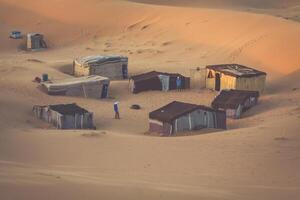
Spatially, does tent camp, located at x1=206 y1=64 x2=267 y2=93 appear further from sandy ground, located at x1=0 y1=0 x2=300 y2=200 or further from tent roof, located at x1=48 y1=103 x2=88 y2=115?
tent roof, located at x1=48 y1=103 x2=88 y2=115

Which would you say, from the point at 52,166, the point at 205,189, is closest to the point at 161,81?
the point at 52,166

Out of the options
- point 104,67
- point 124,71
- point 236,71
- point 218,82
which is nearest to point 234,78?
point 236,71

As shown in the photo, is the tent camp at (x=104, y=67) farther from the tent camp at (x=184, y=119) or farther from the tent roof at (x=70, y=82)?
the tent camp at (x=184, y=119)

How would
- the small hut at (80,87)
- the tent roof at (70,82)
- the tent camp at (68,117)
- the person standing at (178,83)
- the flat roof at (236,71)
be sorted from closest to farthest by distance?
the tent camp at (68,117)
the small hut at (80,87)
the tent roof at (70,82)
the flat roof at (236,71)
the person standing at (178,83)

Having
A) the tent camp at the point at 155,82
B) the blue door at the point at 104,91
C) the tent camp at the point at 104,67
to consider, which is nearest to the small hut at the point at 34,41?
the tent camp at the point at 104,67

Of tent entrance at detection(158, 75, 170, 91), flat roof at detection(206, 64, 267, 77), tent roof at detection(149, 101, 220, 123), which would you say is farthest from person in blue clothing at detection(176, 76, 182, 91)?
tent roof at detection(149, 101, 220, 123)

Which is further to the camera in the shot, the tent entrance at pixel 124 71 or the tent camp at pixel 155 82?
the tent entrance at pixel 124 71

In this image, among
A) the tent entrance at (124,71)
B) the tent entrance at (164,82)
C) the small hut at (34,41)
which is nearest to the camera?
the tent entrance at (164,82)
